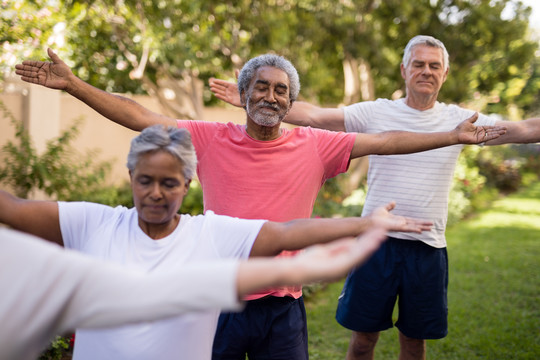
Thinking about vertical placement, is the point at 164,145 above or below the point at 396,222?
above

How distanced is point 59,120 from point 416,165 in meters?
6.44

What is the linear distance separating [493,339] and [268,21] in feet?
19.0

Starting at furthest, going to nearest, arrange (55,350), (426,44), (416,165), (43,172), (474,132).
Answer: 1. (43,172)
2. (55,350)
3. (426,44)
4. (416,165)
5. (474,132)

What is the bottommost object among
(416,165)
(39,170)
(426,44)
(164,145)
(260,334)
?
(260,334)

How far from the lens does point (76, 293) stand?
3.70 feet

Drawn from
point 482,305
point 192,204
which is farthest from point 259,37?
point 482,305

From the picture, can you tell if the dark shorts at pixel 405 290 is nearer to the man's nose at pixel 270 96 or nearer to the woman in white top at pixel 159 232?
the man's nose at pixel 270 96

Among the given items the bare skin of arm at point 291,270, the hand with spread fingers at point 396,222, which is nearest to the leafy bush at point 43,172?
the hand with spread fingers at point 396,222

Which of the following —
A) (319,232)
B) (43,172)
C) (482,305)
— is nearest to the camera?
(319,232)

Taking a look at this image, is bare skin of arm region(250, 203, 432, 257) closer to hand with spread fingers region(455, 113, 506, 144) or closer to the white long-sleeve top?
the white long-sleeve top

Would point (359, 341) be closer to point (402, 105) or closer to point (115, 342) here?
point (402, 105)

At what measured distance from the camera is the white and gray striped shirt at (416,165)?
323 cm

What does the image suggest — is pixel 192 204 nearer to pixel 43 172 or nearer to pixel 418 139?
pixel 43 172

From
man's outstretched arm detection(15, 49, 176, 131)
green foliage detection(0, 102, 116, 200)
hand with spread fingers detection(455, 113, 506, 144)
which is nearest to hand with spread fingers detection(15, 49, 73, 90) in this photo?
man's outstretched arm detection(15, 49, 176, 131)
